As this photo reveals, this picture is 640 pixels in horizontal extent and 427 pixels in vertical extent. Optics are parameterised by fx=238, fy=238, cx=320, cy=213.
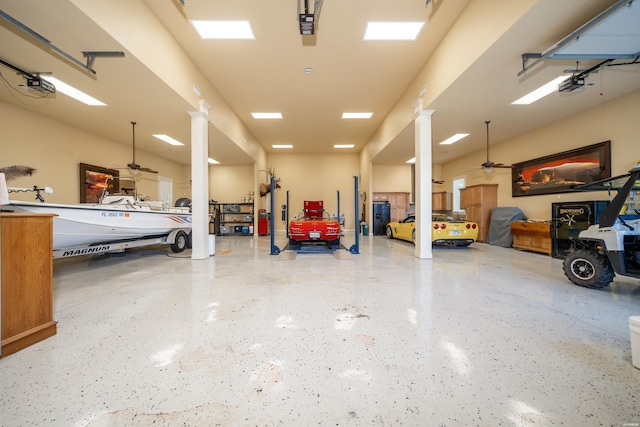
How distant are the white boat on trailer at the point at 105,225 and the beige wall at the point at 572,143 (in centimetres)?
971

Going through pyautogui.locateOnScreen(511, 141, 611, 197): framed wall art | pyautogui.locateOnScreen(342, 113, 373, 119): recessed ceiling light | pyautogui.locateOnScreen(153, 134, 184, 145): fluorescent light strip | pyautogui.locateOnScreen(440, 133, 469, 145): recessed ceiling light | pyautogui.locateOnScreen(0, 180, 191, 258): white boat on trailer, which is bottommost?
pyautogui.locateOnScreen(0, 180, 191, 258): white boat on trailer

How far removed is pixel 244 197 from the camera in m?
12.0

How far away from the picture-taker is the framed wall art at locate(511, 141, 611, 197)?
5324 millimetres

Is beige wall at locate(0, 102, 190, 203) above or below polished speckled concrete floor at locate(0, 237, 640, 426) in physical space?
above

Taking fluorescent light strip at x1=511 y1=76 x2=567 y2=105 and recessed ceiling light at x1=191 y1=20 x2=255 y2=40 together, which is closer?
recessed ceiling light at x1=191 y1=20 x2=255 y2=40

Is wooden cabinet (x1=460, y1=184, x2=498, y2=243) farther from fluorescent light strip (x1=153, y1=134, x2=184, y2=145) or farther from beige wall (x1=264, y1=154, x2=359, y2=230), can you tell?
fluorescent light strip (x1=153, y1=134, x2=184, y2=145)

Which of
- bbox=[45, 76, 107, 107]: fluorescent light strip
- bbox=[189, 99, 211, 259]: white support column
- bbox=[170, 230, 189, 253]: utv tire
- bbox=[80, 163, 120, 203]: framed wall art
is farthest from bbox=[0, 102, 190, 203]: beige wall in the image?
bbox=[189, 99, 211, 259]: white support column

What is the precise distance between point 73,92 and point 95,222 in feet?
10.6

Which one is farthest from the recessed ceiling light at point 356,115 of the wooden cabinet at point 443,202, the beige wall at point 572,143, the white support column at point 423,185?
the wooden cabinet at point 443,202

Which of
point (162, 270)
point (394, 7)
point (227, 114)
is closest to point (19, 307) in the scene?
point (162, 270)

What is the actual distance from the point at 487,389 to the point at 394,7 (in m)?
4.97

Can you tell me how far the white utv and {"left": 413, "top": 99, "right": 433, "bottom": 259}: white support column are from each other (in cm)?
223

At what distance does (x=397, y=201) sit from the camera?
38.1 ft

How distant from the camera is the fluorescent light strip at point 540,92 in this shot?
4551 millimetres
